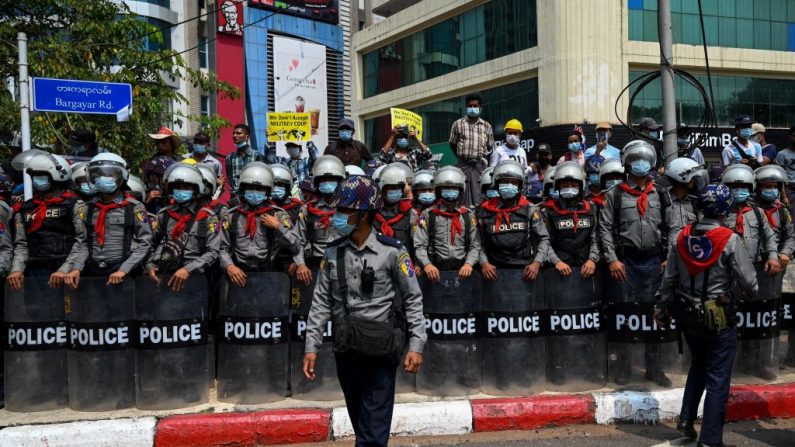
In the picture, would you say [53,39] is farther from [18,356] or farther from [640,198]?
[640,198]

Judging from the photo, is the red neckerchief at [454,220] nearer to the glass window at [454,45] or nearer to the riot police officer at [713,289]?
the riot police officer at [713,289]

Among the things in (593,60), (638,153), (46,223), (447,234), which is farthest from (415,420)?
(593,60)

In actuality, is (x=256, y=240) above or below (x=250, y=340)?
above

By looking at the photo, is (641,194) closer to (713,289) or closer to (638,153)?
(638,153)

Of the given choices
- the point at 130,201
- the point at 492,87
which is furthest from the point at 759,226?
the point at 492,87

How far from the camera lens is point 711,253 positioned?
4922 mm

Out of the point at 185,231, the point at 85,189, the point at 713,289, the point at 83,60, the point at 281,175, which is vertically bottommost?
the point at 713,289

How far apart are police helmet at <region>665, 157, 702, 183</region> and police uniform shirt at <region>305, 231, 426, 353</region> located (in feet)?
13.7

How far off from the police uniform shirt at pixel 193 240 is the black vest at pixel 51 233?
2.71 ft

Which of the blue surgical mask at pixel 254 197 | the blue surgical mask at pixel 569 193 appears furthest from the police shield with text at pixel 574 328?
the blue surgical mask at pixel 254 197

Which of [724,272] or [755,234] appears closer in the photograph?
[724,272]

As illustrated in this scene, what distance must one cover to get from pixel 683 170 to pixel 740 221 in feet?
2.60

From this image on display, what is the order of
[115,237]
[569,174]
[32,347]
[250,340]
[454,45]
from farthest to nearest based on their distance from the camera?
[454,45]
[569,174]
[115,237]
[250,340]
[32,347]

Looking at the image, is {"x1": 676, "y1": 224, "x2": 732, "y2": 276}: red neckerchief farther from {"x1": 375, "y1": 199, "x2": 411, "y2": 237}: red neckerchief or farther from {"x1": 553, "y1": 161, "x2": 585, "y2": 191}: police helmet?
{"x1": 375, "y1": 199, "x2": 411, "y2": 237}: red neckerchief
